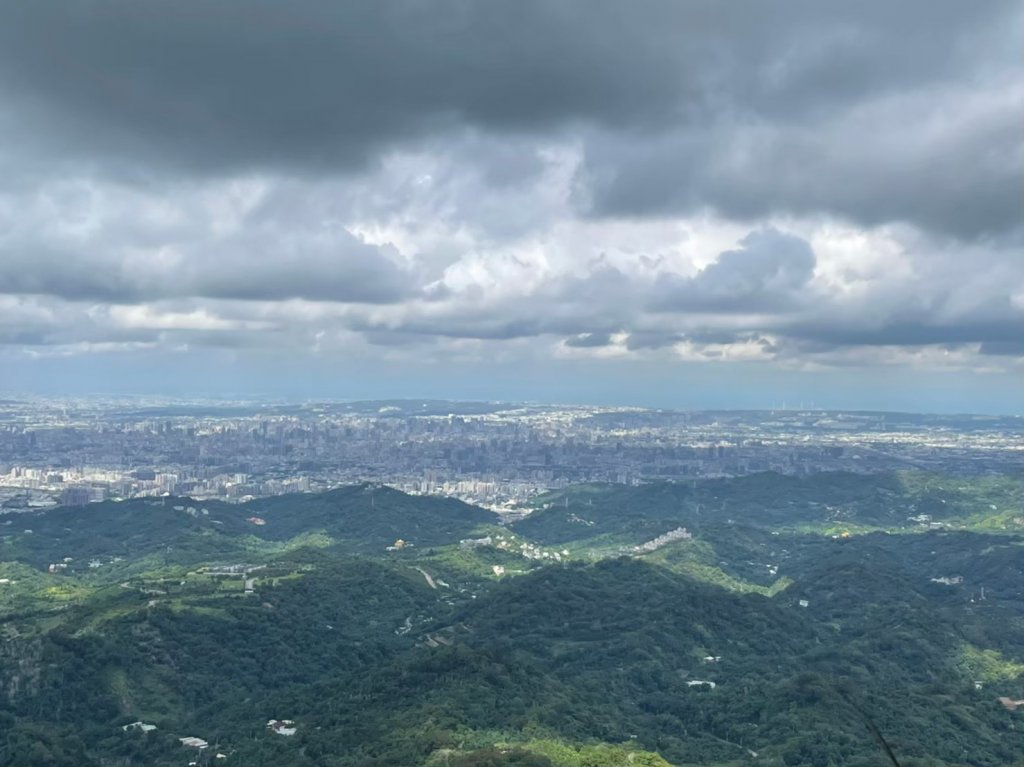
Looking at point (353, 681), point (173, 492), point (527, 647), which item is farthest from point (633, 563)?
point (173, 492)

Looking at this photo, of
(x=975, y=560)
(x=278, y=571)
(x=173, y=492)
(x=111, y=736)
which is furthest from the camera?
(x=173, y=492)

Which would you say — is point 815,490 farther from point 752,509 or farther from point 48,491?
point 48,491

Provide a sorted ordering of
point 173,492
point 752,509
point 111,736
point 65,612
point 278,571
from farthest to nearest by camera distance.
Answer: point 173,492 < point 752,509 < point 278,571 < point 65,612 < point 111,736

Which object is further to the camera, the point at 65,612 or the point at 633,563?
the point at 633,563

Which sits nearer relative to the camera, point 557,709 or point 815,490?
point 557,709

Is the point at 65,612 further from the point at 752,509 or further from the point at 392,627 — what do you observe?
the point at 752,509

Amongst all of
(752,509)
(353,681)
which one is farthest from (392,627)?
(752,509)
